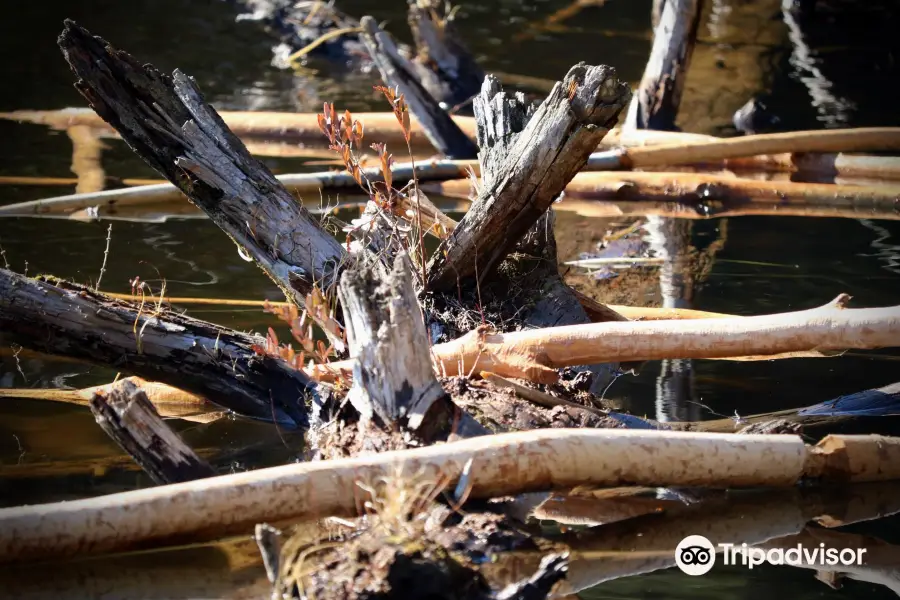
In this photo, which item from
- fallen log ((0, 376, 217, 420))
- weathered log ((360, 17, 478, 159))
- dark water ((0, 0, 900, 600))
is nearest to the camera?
dark water ((0, 0, 900, 600))

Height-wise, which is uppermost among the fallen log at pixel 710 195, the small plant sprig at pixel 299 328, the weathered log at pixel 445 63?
the weathered log at pixel 445 63

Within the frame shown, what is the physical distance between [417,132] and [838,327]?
519 centimetres

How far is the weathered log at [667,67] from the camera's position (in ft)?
26.7

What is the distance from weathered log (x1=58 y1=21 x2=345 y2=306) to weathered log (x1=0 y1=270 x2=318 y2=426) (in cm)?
37

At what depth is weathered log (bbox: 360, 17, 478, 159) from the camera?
7426mm

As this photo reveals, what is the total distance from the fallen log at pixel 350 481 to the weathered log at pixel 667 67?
5.33 meters

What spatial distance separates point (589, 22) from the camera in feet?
45.2

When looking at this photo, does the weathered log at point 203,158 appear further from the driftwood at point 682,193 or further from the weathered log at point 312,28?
the weathered log at point 312,28

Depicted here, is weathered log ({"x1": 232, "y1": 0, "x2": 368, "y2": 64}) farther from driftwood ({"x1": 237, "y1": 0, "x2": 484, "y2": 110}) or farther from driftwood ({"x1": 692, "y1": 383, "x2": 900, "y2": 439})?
driftwood ({"x1": 692, "y1": 383, "x2": 900, "y2": 439})

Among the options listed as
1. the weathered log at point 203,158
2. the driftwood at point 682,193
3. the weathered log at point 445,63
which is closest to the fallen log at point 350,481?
the weathered log at point 203,158

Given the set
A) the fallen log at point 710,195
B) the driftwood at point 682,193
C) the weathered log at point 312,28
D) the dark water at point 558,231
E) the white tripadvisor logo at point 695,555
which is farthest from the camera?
the weathered log at point 312,28

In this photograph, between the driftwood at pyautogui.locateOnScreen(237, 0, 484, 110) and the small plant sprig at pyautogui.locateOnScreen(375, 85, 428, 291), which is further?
the driftwood at pyautogui.locateOnScreen(237, 0, 484, 110)

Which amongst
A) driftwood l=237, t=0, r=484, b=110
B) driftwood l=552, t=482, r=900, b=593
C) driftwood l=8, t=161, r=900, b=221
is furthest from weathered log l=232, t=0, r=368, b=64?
driftwood l=552, t=482, r=900, b=593

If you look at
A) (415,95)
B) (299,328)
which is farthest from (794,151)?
(299,328)
